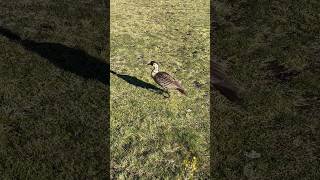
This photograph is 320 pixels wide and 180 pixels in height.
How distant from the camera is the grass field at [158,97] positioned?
16.0 m

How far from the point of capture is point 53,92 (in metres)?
20.5

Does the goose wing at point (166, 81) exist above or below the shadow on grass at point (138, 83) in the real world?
above

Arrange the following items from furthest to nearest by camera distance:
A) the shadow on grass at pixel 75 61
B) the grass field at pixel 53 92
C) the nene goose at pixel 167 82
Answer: the shadow on grass at pixel 75 61 < the nene goose at pixel 167 82 < the grass field at pixel 53 92

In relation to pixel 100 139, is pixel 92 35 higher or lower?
lower

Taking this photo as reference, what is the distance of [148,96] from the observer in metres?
20.2

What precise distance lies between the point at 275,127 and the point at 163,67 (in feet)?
24.6

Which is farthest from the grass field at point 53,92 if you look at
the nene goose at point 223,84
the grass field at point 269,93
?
the nene goose at point 223,84

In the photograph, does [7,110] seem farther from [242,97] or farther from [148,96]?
[242,97]

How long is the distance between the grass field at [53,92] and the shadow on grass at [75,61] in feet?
0.15

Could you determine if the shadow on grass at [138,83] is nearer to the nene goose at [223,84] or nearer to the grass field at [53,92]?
the grass field at [53,92]

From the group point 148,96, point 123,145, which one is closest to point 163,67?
point 148,96

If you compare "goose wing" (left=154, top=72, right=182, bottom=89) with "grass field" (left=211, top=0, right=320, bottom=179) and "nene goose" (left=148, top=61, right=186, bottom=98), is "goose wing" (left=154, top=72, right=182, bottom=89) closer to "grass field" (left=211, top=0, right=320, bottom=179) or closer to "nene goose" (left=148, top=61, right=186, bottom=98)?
"nene goose" (left=148, top=61, right=186, bottom=98)

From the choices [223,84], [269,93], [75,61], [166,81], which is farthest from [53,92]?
[269,93]

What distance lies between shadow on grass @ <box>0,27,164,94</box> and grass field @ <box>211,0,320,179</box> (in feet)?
13.9
